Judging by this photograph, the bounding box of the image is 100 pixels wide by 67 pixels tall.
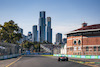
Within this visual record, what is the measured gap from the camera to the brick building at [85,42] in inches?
2494

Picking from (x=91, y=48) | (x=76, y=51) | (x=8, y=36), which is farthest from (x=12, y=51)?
(x=91, y=48)

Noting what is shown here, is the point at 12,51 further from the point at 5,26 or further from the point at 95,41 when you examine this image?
the point at 95,41

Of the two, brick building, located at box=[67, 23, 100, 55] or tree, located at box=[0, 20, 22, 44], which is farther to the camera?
tree, located at box=[0, 20, 22, 44]

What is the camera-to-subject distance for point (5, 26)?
10444 cm

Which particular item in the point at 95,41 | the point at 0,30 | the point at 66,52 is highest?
the point at 0,30

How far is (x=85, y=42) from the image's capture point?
67625 millimetres

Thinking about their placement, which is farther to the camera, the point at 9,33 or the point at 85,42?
the point at 9,33

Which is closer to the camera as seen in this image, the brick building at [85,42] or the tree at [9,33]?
the brick building at [85,42]

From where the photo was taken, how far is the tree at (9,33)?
3994 inches

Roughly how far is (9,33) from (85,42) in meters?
52.4

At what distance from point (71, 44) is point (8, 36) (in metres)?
45.0

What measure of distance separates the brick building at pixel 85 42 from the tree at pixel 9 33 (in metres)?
40.2

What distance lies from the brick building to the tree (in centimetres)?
4017

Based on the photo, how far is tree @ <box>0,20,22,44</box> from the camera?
101m
